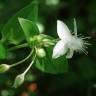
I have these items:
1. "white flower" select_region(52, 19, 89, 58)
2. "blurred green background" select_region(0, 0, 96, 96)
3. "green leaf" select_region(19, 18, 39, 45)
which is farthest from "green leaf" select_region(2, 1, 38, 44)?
"blurred green background" select_region(0, 0, 96, 96)

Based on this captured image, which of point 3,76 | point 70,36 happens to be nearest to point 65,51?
point 70,36

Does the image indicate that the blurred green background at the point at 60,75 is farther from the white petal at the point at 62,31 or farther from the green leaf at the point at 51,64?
the white petal at the point at 62,31

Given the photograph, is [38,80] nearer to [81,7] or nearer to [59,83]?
[59,83]

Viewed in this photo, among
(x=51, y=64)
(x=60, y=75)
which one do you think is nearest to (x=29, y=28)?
(x=51, y=64)

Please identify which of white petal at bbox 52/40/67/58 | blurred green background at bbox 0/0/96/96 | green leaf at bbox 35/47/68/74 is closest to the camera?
white petal at bbox 52/40/67/58

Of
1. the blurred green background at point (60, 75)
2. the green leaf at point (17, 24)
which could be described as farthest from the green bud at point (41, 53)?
the blurred green background at point (60, 75)

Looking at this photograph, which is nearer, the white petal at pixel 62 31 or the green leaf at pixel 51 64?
the white petal at pixel 62 31

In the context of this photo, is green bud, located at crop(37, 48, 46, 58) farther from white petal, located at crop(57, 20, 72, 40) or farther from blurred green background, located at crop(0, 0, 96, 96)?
blurred green background, located at crop(0, 0, 96, 96)
